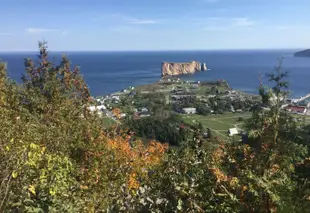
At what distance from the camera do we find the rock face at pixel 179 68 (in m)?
144

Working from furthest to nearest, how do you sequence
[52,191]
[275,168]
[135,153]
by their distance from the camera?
[135,153] → [275,168] → [52,191]

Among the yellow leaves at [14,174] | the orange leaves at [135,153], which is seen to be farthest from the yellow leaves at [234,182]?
the orange leaves at [135,153]

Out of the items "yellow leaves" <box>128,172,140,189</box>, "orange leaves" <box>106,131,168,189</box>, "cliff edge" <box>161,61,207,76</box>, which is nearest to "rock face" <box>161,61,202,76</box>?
"cliff edge" <box>161,61,207,76</box>

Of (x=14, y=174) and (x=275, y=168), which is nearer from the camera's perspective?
(x=14, y=174)

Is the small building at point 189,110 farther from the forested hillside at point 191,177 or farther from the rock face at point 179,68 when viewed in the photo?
the rock face at point 179,68

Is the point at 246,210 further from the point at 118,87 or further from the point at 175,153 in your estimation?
the point at 118,87

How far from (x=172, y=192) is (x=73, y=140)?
456 cm

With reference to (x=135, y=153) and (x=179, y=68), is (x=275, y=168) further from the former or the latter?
(x=179, y=68)

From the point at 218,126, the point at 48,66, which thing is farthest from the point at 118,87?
the point at 48,66

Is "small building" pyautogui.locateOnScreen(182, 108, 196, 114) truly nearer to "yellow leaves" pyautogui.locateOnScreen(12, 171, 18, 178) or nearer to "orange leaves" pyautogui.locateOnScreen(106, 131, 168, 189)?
"orange leaves" pyautogui.locateOnScreen(106, 131, 168, 189)

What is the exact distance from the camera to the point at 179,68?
155 meters

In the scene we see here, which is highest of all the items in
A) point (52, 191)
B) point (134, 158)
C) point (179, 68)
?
point (52, 191)

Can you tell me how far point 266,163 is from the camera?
205 inches

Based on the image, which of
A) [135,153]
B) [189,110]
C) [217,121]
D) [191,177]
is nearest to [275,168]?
[191,177]
